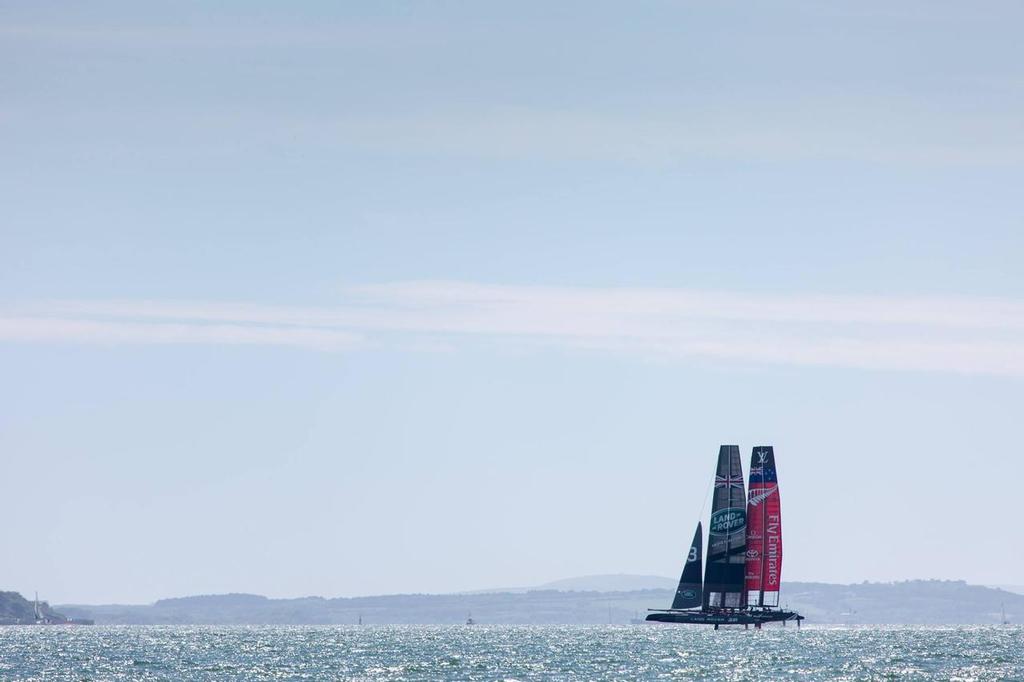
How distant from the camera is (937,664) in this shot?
146 metres

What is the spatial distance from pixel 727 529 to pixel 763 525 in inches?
149

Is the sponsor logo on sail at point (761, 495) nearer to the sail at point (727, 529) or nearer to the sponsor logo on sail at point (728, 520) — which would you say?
the sail at point (727, 529)

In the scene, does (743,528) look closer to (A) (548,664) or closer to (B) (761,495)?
(B) (761,495)

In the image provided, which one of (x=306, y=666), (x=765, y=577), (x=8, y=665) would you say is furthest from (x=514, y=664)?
(x=765, y=577)

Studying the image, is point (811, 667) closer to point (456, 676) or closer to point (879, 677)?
point (879, 677)

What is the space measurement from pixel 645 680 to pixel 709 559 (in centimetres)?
7598

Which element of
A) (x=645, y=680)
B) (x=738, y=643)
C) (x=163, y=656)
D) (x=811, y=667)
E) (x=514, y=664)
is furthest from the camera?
(x=738, y=643)

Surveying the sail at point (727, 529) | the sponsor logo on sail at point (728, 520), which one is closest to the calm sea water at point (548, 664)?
the sail at point (727, 529)

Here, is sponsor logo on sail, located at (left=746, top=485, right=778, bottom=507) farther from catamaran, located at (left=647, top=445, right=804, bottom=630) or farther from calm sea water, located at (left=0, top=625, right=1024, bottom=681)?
calm sea water, located at (left=0, top=625, right=1024, bottom=681)

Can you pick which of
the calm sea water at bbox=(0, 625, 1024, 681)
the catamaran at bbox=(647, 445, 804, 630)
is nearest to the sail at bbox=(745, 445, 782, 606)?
the catamaran at bbox=(647, 445, 804, 630)

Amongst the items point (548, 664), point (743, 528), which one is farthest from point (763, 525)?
point (548, 664)

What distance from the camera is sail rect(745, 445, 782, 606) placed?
636ft

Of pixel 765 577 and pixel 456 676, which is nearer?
pixel 456 676

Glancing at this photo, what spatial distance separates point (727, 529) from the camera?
196500 mm
